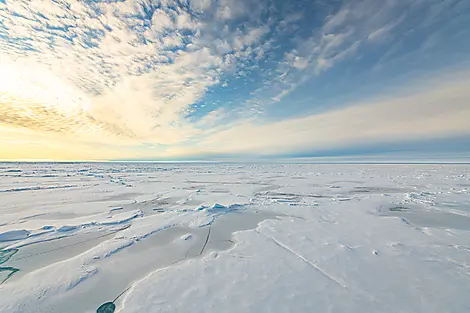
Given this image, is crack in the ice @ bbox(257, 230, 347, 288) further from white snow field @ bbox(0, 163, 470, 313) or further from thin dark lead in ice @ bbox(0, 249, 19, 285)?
thin dark lead in ice @ bbox(0, 249, 19, 285)

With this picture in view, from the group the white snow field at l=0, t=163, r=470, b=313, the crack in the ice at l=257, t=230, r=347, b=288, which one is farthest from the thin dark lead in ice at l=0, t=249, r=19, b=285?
the crack in the ice at l=257, t=230, r=347, b=288

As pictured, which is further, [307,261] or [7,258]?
[7,258]

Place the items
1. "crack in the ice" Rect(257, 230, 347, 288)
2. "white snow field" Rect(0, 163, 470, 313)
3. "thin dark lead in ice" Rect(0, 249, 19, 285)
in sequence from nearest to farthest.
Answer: "white snow field" Rect(0, 163, 470, 313)
"crack in the ice" Rect(257, 230, 347, 288)
"thin dark lead in ice" Rect(0, 249, 19, 285)

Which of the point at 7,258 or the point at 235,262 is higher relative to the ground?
the point at 7,258

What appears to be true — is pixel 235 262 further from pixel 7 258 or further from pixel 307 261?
pixel 7 258

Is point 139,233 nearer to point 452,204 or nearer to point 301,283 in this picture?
point 301,283

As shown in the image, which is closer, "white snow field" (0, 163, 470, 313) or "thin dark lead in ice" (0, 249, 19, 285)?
"white snow field" (0, 163, 470, 313)

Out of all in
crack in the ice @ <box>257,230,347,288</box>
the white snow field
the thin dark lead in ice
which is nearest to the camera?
the white snow field

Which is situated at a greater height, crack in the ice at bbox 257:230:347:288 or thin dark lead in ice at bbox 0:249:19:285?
thin dark lead in ice at bbox 0:249:19:285

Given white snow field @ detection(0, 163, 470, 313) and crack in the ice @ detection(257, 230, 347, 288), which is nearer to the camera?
white snow field @ detection(0, 163, 470, 313)

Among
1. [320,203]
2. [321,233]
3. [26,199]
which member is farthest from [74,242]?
[320,203]

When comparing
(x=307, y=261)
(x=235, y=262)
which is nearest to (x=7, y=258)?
(x=235, y=262)
